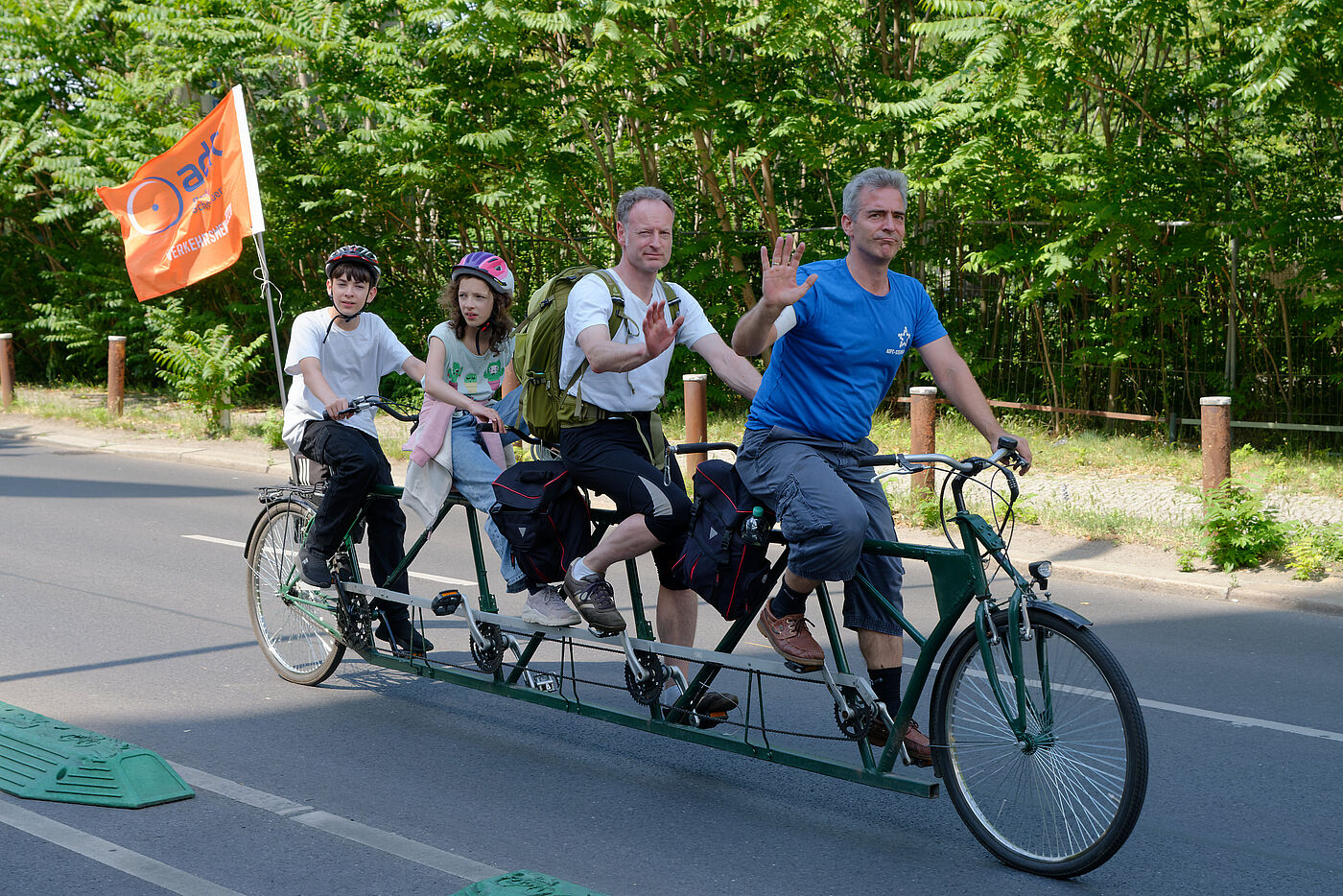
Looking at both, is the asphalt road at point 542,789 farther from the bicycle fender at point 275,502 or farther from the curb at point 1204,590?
the bicycle fender at point 275,502

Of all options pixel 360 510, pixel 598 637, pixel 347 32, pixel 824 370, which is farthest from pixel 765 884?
pixel 347 32

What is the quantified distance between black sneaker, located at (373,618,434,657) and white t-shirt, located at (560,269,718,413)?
1.55 meters

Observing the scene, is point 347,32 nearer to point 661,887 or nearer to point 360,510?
point 360,510

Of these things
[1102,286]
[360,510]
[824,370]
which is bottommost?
[360,510]

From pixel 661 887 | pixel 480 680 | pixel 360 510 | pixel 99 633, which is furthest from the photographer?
pixel 99 633

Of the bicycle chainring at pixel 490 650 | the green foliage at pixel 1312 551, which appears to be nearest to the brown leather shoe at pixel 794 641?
the bicycle chainring at pixel 490 650

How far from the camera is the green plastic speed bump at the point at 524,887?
366 centimetres

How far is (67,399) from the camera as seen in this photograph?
812 inches

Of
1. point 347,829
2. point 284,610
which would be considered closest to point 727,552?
point 347,829

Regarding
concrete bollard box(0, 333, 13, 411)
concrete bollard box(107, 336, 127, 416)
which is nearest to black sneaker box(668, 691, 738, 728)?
concrete bollard box(107, 336, 127, 416)

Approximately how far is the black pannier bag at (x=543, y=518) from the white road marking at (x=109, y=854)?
1.59 metres

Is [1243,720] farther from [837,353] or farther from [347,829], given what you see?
[347,829]

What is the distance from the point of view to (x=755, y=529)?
435cm

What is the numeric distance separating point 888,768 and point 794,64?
35.7 ft
